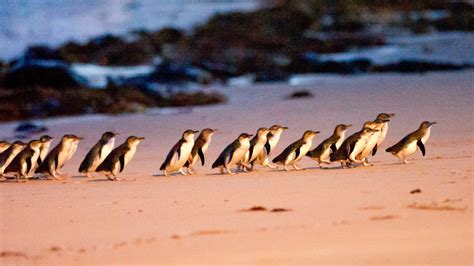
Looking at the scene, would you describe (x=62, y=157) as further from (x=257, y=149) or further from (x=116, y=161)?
(x=257, y=149)

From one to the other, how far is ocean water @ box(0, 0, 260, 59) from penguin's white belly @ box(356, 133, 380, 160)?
22.2m

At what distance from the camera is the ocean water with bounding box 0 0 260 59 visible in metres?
34.7

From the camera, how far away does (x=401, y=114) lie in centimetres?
1688

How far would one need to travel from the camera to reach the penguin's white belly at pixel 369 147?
1183 cm

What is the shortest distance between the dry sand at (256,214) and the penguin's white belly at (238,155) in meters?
0.20

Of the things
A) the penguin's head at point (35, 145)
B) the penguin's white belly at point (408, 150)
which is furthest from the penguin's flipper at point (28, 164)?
the penguin's white belly at point (408, 150)

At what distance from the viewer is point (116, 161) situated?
1216 cm

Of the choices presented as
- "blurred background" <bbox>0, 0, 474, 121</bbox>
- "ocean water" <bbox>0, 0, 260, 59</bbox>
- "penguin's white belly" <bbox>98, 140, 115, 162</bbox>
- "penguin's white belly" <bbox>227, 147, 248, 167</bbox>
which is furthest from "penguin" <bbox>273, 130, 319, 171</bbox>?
"ocean water" <bbox>0, 0, 260, 59</bbox>

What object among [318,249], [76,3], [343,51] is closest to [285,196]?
[318,249]

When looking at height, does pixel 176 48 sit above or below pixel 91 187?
above

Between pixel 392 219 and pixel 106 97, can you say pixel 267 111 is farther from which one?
pixel 392 219

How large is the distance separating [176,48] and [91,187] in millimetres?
22002

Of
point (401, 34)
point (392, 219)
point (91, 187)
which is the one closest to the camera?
point (392, 219)

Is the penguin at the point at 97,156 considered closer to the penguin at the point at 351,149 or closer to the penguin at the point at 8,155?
the penguin at the point at 8,155
